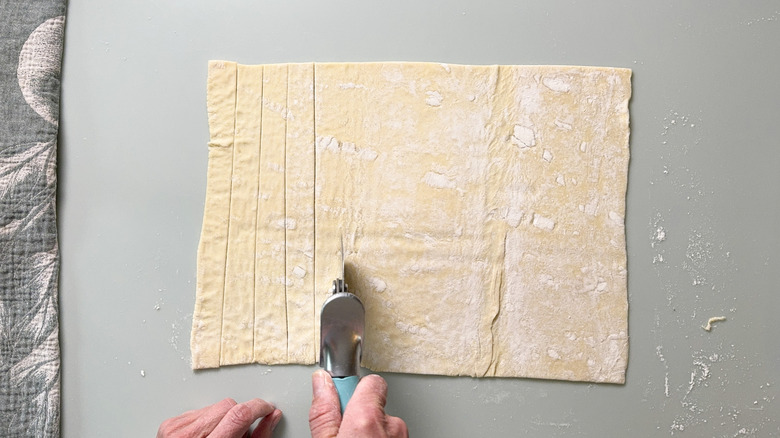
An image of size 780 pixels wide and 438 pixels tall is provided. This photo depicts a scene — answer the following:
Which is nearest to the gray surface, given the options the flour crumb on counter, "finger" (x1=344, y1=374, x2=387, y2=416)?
the flour crumb on counter

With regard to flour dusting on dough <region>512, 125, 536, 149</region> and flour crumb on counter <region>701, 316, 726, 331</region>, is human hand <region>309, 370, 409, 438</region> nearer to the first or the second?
flour dusting on dough <region>512, 125, 536, 149</region>

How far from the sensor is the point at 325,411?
3.25 feet

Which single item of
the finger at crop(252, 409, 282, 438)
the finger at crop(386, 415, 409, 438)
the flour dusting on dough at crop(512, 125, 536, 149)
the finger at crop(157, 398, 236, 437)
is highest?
the flour dusting on dough at crop(512, 125, 536, 149)

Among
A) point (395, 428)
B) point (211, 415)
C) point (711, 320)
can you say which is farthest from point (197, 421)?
point (711, 320)

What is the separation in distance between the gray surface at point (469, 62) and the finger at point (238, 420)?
0.27 feet

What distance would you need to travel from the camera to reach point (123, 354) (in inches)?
47.4

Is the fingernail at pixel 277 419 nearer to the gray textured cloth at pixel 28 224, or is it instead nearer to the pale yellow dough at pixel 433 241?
the pale yellow dough at pixel 433 241

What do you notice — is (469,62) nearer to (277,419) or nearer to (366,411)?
(366,411)

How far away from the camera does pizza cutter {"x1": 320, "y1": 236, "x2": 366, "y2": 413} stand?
1046 millimetres

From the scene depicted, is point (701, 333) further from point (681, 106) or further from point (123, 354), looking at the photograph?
point (123, 354)

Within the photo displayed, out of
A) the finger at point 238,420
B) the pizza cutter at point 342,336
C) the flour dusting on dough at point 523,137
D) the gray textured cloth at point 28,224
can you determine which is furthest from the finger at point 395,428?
the gray textured cloth at point 28,224

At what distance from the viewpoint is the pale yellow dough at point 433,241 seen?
116 cm

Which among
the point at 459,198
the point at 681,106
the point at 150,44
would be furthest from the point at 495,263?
the point at 150,44

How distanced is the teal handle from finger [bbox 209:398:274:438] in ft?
0.68
